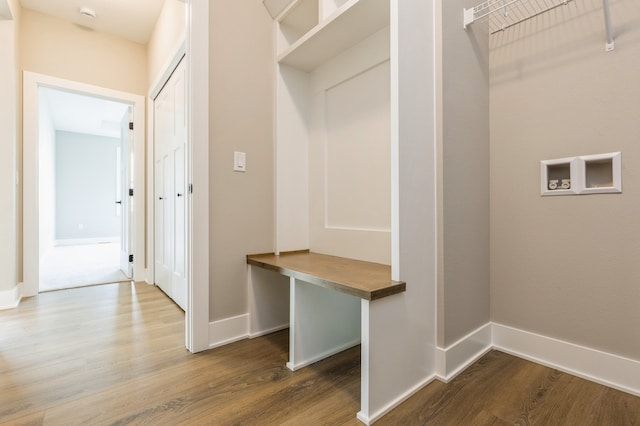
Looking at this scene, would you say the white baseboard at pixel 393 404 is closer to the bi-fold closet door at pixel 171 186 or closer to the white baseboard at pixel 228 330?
the white baseboard at pixel 228 330

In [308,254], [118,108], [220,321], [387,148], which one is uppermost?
[118,108]

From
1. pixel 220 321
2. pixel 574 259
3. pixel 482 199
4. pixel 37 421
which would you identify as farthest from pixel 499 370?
pixel 37 421

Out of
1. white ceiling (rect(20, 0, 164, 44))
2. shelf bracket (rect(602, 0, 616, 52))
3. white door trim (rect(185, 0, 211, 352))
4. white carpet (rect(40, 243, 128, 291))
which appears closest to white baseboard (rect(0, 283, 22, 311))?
white carpet (rect(40, 243, 128, 291))

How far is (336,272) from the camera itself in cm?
142

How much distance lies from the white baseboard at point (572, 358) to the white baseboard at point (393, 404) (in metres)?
0.56

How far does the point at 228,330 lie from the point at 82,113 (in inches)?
234

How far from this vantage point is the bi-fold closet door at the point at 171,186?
7.70 ft

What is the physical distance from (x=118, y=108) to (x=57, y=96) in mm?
801

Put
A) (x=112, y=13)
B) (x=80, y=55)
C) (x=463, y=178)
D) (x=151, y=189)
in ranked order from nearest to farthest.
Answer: (x=463, y=178) < (x=112, y=13) < (x=80, y=55) < (x=151, y=189)

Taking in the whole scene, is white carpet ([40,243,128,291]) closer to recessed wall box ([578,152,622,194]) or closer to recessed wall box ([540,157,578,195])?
recessed wall box ([540,157,578,195])

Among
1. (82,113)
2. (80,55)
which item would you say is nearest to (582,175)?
(80,55)

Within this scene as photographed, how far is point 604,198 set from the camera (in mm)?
1347

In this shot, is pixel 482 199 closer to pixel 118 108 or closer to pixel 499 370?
pixel 499 370

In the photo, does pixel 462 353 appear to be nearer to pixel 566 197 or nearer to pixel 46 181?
pixel 566 197
